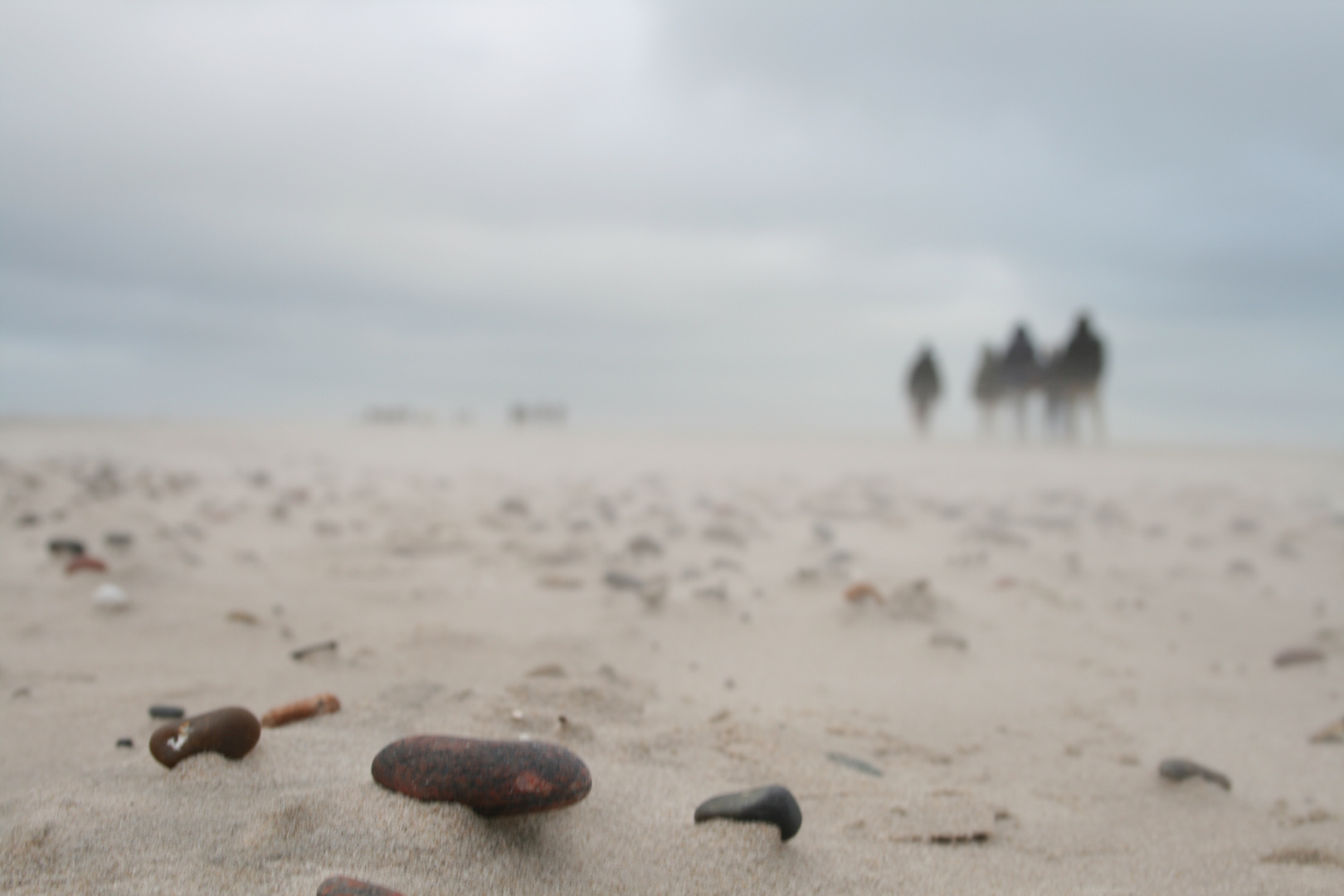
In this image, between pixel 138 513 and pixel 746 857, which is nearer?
pixel 746 857

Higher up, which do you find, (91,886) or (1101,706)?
(91,886)

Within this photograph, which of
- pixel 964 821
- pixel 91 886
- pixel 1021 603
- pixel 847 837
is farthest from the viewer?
pixel 1021 603

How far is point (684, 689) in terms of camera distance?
102 inches

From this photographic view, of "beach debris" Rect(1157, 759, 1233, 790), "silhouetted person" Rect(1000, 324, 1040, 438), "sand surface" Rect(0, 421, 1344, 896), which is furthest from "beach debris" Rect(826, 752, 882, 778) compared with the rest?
"silhouetted person" Rect(1000, 324, 1040, 438)

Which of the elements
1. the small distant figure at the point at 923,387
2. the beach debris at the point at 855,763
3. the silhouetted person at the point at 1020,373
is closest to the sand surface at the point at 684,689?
the beach debris at the point at 855,763

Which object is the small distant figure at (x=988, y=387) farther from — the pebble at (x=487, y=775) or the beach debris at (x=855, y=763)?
the pebble at (x=487, y=775)

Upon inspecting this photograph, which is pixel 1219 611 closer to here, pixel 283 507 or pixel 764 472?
pixel 283 507

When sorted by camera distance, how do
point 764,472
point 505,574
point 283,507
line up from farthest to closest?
1. point 764,472
2. point 283,507
3. point 505,574

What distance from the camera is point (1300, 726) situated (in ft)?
8.17

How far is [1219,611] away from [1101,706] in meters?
1.45

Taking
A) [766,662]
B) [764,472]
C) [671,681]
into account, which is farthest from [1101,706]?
[764,472]

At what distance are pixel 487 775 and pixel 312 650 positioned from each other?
145 centimetres

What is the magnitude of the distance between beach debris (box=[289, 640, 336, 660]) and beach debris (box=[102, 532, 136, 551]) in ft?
4.94

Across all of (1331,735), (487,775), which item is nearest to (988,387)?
(1331,735)
